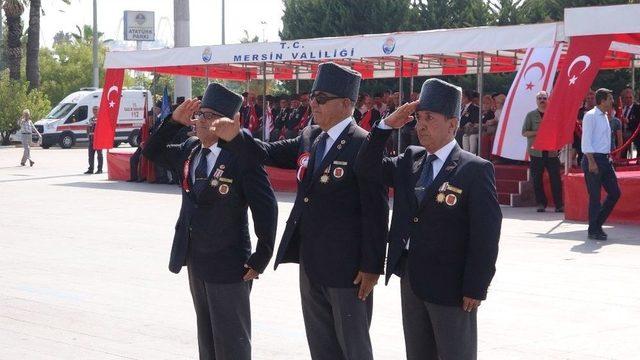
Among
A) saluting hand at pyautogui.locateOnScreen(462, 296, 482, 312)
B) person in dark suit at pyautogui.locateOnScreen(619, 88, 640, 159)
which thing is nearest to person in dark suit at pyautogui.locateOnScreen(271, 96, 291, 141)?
person in dark suit at pyautogui.locateOnScreen(619, 88, 640, 159)

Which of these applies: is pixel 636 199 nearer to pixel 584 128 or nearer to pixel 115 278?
pixel 584 128

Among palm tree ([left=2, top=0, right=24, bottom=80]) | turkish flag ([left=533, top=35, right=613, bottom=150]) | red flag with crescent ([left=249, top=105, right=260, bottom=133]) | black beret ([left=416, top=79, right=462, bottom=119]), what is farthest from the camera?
palm tree ([left=2, top=0, right=24, bottom=80])

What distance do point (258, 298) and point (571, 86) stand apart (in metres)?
7.11

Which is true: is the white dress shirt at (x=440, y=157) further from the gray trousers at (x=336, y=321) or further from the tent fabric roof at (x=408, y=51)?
the tent fabric roof at (x=408, y=51)

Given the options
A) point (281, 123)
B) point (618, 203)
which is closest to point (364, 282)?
point (618, 203)

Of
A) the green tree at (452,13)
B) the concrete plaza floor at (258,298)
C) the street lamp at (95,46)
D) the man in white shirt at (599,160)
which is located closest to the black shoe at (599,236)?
the man in white shirt at (599,160)

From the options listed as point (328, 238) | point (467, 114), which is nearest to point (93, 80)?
point (467, 114)

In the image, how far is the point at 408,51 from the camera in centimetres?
1941

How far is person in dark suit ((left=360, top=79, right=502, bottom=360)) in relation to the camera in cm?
472

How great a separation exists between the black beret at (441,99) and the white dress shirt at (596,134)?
8.97 m

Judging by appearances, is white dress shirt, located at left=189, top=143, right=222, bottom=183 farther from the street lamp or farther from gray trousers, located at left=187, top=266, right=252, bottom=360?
the street lamp

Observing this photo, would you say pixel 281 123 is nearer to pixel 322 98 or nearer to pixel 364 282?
pixel 322 98

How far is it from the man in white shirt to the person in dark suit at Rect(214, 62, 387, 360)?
869 centimetres

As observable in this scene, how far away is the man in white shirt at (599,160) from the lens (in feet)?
44.0
